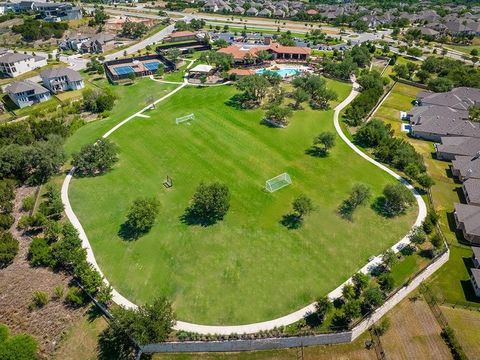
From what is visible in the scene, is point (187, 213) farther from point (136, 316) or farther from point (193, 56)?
point (193, 56)

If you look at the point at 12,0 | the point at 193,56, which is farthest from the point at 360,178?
the point at 12,0

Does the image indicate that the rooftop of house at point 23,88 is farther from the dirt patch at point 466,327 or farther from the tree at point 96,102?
the dirt patch at point 466,327

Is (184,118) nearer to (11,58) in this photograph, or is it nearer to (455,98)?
(11,58)

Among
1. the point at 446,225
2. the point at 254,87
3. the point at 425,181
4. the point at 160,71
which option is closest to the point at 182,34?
the point at 160,71

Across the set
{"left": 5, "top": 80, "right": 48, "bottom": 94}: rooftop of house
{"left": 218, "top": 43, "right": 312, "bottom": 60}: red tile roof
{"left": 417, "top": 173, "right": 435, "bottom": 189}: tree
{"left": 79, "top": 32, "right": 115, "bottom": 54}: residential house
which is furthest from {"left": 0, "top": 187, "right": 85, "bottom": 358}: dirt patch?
{"left": 79, "top": 32, "right": 115, "bottom": 54}: residential house

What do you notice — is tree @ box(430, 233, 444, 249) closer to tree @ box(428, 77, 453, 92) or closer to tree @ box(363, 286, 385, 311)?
tree @ box(363, 286, 385, 311)

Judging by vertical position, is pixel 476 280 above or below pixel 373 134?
below

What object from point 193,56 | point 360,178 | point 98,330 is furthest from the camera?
point 193,56
